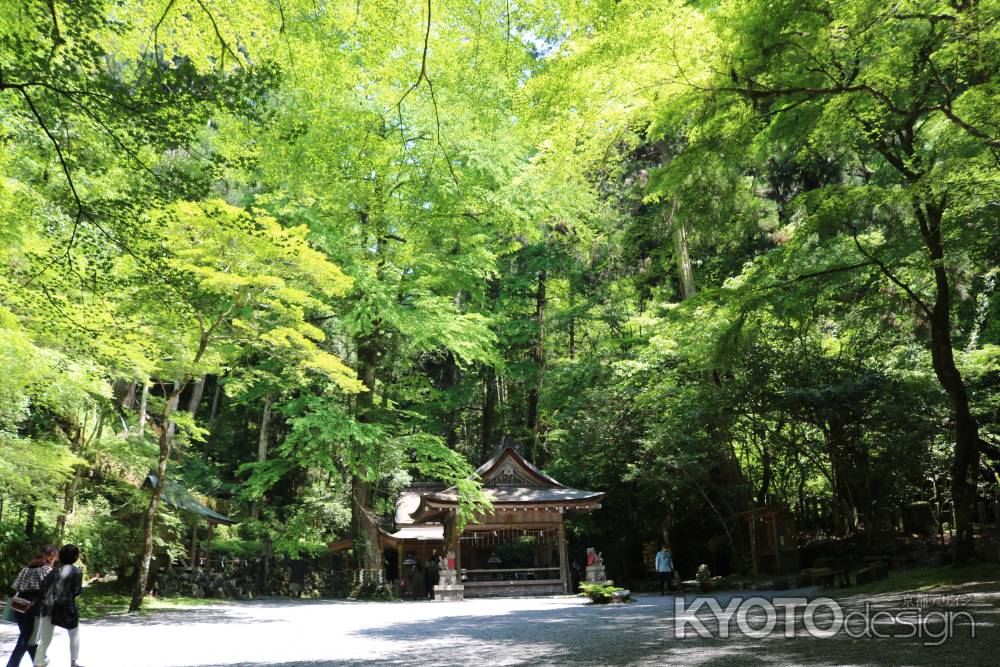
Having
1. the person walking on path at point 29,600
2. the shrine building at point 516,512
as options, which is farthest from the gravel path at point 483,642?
the shrine building at point 516,512

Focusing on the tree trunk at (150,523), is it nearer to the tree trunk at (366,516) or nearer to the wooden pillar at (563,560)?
the tree trunk at (366,516)

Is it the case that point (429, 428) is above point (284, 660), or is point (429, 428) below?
above

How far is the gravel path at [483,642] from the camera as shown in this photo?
17.1 ft

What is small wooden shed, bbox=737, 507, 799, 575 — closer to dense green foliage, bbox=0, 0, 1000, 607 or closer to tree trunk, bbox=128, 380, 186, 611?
dense green foliage, bbox=0, 0, 1000, 607

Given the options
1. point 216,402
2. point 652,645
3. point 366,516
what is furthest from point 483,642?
point 216,402

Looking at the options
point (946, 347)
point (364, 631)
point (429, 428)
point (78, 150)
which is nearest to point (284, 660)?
point (364, 631)

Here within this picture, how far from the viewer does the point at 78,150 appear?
19.4ft

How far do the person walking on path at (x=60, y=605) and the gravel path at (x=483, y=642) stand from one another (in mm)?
942

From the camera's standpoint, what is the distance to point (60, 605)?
5.62 m

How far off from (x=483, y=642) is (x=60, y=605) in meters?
3.99

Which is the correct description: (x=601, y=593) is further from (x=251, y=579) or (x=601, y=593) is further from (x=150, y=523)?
(x=251, y=579)

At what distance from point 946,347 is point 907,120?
3.67 m

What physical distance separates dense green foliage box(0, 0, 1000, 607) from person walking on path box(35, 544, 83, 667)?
255 centimetres

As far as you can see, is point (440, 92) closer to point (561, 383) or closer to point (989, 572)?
point (561, 383)
